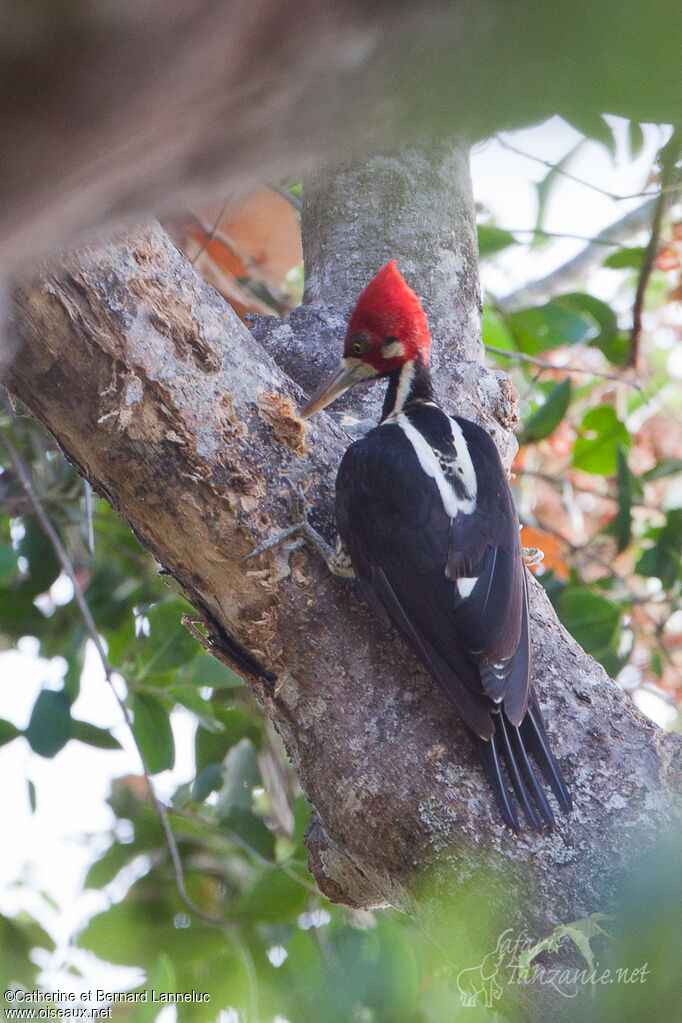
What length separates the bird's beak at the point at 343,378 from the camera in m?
2.30

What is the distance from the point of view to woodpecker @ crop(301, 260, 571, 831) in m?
1.75

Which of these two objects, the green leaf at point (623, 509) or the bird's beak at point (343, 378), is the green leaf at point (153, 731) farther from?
the green leaf at point (623, 509)

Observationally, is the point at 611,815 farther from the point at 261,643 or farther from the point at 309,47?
the point at 309,47

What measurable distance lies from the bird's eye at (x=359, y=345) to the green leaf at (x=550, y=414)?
3.81 feet

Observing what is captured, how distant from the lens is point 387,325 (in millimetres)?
2479

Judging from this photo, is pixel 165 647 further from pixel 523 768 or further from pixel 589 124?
pixel 589 124

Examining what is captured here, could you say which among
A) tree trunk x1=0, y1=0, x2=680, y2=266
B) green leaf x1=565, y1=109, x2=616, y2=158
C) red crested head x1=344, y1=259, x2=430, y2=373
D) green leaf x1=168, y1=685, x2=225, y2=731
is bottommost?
green leaf x1=168, y1=685, x2=225, y2=731

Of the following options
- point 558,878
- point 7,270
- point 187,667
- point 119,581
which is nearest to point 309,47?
point 7,270

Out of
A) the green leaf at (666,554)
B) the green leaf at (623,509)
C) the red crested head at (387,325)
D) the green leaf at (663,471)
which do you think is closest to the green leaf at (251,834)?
the red crested head at (387,325)

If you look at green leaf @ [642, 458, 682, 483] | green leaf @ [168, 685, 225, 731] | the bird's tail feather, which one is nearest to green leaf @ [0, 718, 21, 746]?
green leaf @ [168, 685, 225, 731]

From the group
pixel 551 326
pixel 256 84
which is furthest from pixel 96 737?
pixel 256 84

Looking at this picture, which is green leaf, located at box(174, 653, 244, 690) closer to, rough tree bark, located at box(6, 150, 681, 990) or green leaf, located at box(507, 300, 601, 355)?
rough tree bark, located at box(6, 150, 681, 990)

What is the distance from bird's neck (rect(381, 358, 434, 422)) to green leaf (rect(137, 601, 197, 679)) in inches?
32.8

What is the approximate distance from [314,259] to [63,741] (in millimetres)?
1608
